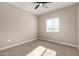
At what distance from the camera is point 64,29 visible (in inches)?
152

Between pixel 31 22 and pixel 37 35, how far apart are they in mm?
1456

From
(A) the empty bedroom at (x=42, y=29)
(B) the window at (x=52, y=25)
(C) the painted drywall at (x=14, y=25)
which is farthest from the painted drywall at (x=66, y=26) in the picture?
(C) the painted drywall at (x=14, y=25)

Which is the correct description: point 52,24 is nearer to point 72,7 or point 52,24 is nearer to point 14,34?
point 72,7

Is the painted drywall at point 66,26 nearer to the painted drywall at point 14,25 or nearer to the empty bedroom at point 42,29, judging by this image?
the empty bedroom at point 42,29

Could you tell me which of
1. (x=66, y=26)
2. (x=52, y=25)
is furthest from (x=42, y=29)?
(x=66, y=26)

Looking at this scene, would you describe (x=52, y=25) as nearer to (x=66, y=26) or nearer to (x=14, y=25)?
(x=66, y=26)

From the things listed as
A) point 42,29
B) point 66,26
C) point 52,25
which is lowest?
point 42,29

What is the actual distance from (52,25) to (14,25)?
9.41 ft

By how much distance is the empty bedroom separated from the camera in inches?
112

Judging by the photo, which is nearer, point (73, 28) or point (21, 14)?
point (73, 28)

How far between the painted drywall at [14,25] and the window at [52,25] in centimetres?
147

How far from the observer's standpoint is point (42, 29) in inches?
212

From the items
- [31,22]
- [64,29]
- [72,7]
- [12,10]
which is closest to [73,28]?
[64,29]

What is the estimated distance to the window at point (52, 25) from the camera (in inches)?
171
